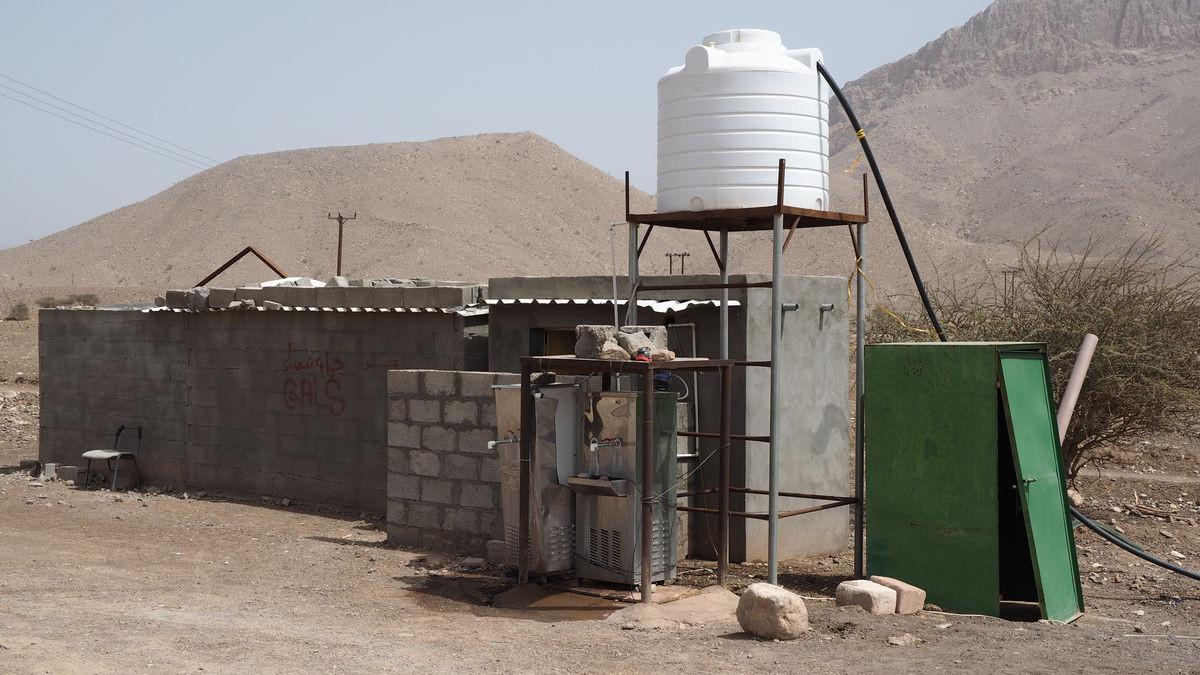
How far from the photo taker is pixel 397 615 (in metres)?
7.30

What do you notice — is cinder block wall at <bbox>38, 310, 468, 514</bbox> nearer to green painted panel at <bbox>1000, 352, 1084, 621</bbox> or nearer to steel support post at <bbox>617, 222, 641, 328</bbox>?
steel support post at <bbox>617, 222, 641, 328</bbox>

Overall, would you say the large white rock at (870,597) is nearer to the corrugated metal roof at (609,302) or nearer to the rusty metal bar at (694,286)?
the rusty metal bar at (694,286)

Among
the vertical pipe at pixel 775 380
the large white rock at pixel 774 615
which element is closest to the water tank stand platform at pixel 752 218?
the vertical pipe at pixel 775 380

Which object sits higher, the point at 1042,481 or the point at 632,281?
the point at 632,281

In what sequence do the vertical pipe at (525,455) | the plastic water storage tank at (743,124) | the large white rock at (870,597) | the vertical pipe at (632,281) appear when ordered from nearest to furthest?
the large white rock at (870,597) < the plastic water storage tank at (743,124) < the vertical pipe at (525,455) < the vertical pipe at (632,281)

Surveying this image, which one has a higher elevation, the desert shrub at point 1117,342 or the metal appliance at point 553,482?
the desert shrub at point 1117,342

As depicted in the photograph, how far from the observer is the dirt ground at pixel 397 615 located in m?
5.93

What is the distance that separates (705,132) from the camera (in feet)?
25.7

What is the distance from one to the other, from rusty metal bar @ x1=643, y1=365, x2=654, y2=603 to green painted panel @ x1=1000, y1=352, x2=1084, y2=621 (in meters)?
2.36

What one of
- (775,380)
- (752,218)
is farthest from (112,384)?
(775,380)

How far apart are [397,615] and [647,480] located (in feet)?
A: 6.25

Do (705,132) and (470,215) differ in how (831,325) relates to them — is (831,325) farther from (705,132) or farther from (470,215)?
(470,215)

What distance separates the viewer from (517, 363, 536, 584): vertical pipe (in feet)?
25.7

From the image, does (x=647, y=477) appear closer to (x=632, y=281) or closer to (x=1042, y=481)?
(x=632, y=281)
